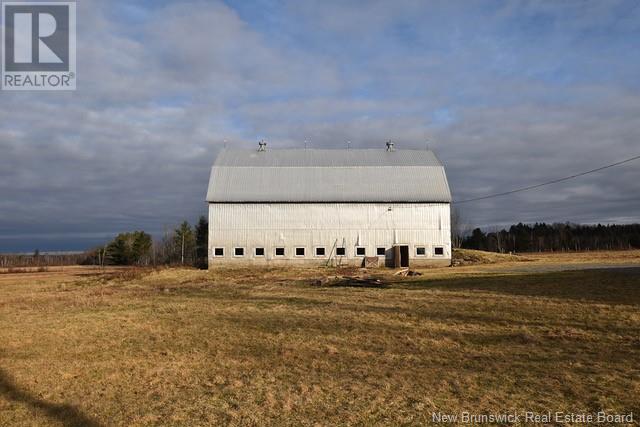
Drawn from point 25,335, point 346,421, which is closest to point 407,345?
point 346,421

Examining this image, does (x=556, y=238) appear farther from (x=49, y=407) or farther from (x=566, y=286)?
(x=49, y=407)

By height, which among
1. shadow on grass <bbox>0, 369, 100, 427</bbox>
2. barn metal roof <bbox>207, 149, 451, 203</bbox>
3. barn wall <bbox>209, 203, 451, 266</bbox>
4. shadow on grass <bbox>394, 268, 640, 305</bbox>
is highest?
barn metal roof <bbox>207, 149, 451, 203</bbox>

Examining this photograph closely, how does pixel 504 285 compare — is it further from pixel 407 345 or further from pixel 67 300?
pixel 67 300

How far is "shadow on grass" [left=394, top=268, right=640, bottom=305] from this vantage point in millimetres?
17312

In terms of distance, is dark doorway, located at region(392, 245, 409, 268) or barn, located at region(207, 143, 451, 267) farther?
barn, located at region(207, 143, 451, 267)

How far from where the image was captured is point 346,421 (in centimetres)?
686

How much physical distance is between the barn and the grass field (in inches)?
796

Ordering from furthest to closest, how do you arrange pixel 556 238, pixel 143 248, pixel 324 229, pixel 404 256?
pixel 556 238, pixel 143 248, pixel 324 229, pixel 404 256

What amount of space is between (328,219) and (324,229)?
37.9 inches

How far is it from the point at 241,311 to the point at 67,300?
8.84m

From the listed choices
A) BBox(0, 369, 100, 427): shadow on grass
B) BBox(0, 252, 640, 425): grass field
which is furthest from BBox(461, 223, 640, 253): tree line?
BBox(0, 369, 100, 427): shadow on grass

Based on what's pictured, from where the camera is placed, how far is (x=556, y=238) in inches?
4473

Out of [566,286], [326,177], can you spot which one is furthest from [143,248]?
[566,286]

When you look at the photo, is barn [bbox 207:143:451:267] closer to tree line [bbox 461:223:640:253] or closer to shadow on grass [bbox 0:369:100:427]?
shadow on grass [bbox 0:369:100:427]
